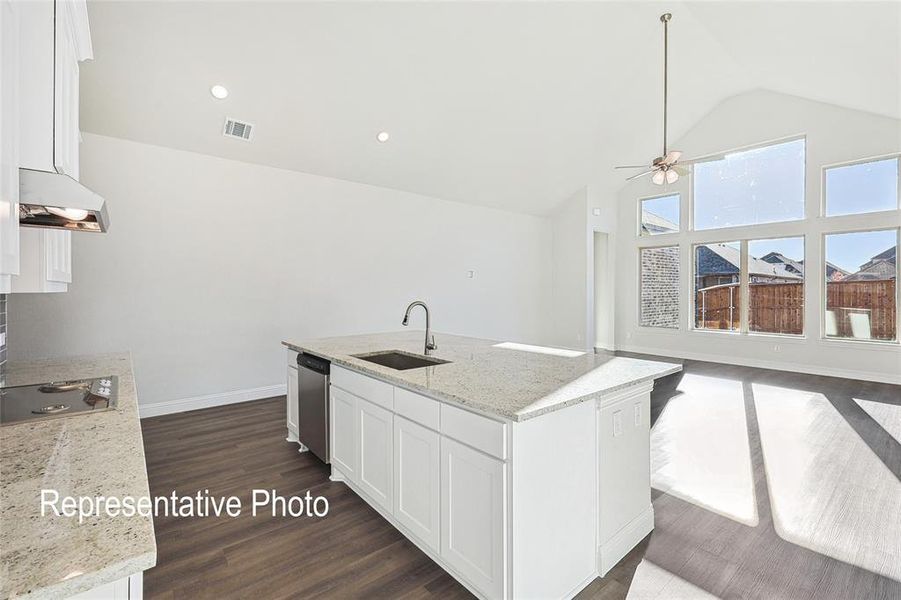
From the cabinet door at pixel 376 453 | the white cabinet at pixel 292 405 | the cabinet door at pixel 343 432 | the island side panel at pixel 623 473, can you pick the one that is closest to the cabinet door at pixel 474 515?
the cabinet door at pixel 376 453

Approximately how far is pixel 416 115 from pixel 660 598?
4584 millimetres

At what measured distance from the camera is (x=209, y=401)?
4262mm

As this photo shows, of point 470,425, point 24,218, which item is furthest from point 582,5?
point 24,218

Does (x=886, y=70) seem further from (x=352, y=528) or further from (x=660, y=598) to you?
(x=352, y=528)

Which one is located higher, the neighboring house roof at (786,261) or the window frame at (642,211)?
the window frame at (642,211)

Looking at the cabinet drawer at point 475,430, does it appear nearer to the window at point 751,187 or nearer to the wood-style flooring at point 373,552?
the wood-style flooring at point 373,552

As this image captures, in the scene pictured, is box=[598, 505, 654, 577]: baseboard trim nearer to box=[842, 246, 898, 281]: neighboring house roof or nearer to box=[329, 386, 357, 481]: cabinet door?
box=[329, 386, 357, 481]: cabinet door

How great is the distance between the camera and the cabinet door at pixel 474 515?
1502 millimetres

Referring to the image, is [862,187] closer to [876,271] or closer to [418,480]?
[876,271]

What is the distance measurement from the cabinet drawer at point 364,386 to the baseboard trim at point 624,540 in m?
1.20

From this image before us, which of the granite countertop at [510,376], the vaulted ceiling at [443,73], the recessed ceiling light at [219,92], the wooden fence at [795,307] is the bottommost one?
the granite countertop at [510,376]

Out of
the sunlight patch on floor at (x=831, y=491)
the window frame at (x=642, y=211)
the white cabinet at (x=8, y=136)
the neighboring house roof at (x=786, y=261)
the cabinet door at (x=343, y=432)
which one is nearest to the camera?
the white cabinet at (x=8, y=136)

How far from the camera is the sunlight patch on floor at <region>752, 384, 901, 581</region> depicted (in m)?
2.02

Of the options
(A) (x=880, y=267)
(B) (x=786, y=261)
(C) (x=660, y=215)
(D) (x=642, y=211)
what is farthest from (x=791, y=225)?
(D) (x=642, y=211)
